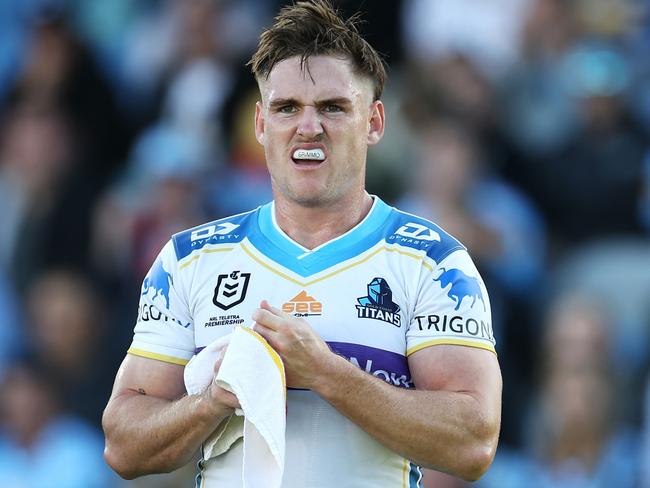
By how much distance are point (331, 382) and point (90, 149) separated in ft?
26.4

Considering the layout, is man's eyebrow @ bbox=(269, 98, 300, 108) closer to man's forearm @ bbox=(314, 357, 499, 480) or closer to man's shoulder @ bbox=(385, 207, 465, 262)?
man's shoulder @ bbox=(385, 207, 465, 262)

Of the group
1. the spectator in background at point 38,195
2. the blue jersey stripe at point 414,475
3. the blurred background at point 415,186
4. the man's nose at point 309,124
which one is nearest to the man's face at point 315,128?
the man's nose at point 309,124

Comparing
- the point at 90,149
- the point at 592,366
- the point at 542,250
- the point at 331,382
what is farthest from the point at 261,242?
the point at 90,149

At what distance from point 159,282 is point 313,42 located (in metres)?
1.06

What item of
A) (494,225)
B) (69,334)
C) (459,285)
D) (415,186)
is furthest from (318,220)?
(69,334)

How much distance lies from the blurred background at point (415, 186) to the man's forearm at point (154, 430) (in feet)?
11.8

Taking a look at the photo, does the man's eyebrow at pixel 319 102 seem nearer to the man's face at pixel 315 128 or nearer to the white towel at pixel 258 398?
the man's face at pixel 315 128

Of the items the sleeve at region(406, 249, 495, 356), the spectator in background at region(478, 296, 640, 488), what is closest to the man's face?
the sleeve at region(406, 249, 495, 356)

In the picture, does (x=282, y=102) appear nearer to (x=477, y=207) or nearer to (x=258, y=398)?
(x=258, y=398)

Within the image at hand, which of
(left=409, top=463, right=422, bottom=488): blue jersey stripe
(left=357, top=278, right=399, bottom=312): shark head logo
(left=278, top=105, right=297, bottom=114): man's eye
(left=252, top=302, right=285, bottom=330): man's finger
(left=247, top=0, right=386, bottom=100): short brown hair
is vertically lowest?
(left=409, top=463, right=422, bottom=488): blue jersey stripe

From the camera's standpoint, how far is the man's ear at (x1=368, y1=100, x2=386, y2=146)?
5.25m

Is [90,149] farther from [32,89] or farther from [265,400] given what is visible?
[265,400]

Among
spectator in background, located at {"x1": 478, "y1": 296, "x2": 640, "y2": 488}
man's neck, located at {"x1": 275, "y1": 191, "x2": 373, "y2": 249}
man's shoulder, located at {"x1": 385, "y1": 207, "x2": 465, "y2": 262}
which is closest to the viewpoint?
man's shoulder, located at {"x1": 385, "y1": 207, "x2": 465, "y2": 262}

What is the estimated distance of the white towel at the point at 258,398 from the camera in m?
4.49
